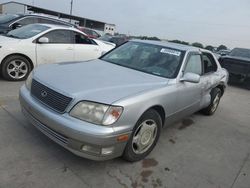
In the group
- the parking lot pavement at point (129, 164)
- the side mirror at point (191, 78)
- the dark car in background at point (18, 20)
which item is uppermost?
the side mirror at point (191, 78)

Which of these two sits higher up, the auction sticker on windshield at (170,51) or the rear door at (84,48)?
the auction sticker on windshield at (170,51)

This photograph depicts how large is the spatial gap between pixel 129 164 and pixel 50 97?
1260mm

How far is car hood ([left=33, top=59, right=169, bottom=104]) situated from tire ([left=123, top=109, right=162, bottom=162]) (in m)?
0.36

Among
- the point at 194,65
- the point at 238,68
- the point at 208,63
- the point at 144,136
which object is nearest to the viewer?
the point at 144,136

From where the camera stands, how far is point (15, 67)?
584 centimetres

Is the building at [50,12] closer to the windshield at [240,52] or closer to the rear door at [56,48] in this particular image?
the windshield at [240,52]

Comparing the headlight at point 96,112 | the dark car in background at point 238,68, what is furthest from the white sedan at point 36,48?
the dark car in background at point 238,68

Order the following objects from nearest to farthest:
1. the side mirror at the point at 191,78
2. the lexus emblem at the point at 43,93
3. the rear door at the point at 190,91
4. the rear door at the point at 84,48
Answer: the lexus emblem at the point at 43,93 < the side mirror at the point at 191,78 < the rear door at the point at 190,91 < the rear door at the point at 84,48

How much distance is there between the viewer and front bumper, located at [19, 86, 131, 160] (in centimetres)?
250

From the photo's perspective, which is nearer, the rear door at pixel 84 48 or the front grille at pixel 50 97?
the front grille at pixel 50 97

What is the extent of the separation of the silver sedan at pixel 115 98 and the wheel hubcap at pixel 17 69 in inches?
101

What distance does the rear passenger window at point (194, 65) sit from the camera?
3.96 m

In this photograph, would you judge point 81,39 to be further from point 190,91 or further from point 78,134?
point 78,134

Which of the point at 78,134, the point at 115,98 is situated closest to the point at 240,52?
the point at 115,98
